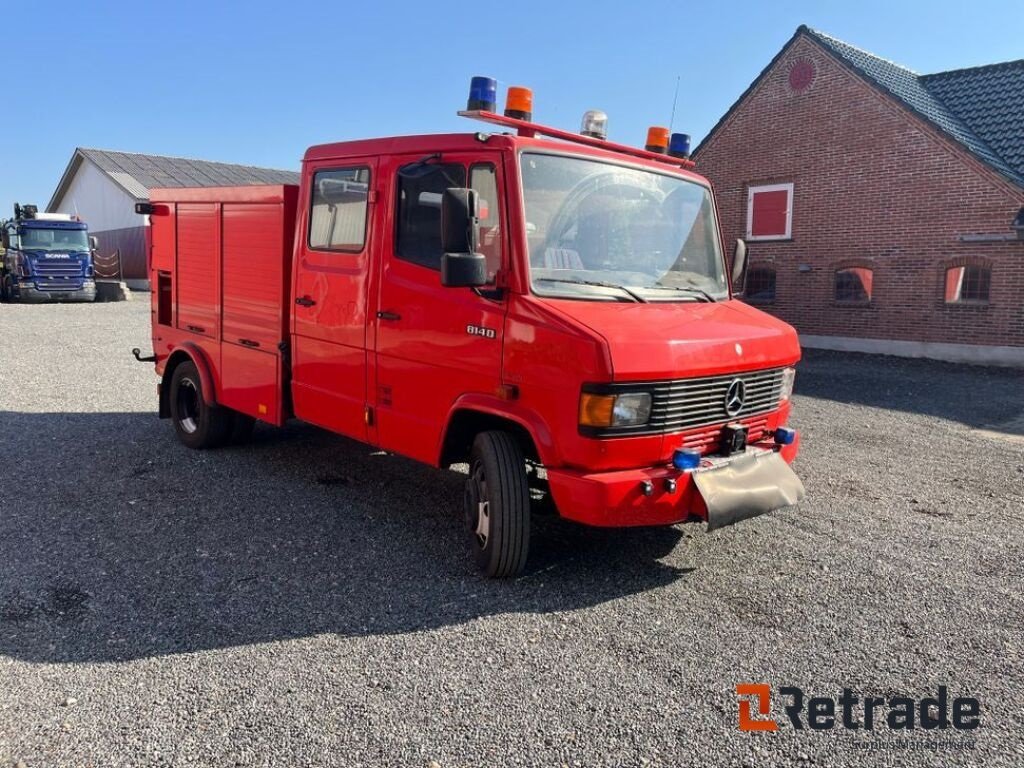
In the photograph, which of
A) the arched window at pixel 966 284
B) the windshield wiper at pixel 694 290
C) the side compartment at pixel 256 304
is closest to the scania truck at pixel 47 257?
the side compartment at pixel 256 304

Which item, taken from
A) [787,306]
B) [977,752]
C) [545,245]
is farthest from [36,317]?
[977,752]

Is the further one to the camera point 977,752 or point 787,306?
point 787,306

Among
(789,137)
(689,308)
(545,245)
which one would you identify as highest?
(789,137)

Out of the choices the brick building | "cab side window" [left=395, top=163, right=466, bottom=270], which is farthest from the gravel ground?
the brick building

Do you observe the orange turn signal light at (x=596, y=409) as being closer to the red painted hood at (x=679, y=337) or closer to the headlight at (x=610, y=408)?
the headlight at (x=610, y=408)

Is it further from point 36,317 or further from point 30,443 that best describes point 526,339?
point 36,317

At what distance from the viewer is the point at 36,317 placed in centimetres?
2122

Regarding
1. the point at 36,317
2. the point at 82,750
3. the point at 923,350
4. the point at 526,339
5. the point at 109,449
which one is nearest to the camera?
the point at 82,750

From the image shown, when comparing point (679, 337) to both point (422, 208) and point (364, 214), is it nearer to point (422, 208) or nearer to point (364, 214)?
point (422, 208)

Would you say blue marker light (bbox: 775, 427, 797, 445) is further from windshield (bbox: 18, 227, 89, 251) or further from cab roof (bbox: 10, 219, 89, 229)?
cab roof (bbox: 10, 219, 89, 229)

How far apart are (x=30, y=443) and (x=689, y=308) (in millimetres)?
6335

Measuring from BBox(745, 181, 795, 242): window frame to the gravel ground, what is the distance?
1188cm

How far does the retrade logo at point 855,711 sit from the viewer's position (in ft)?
10.6

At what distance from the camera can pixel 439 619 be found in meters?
4.06
